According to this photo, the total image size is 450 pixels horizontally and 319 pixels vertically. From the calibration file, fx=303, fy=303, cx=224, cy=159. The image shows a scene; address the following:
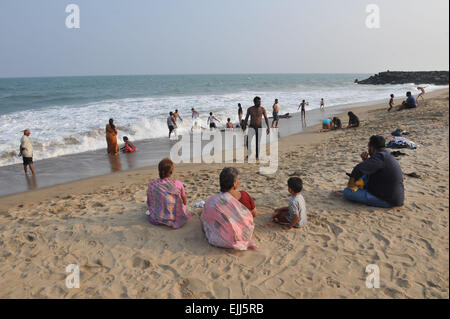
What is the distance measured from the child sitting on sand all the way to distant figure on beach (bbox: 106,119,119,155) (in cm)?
761

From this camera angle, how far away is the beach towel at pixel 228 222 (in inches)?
138

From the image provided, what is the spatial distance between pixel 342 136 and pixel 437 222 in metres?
7.47

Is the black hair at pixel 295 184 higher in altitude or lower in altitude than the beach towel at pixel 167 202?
higher

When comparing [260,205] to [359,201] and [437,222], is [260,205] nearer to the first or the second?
[359,201]

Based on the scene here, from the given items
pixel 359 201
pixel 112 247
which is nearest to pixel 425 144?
pixel 359 201

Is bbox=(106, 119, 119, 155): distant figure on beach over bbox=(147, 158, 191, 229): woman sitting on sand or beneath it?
over

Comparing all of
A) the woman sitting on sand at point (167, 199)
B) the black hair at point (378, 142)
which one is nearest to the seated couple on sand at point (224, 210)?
the woman sitting on sand at point (167, 199)

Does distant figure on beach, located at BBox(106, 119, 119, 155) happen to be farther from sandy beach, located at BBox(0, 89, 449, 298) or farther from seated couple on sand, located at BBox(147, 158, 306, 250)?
seated couple on sand, located at BBox(147, 158, 306, 250)

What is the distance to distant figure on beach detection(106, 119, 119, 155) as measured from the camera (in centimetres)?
1014

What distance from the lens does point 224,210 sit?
351cm

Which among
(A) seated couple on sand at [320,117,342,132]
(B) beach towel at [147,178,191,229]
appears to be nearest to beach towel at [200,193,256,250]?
(B) beach towel at [147,178,191,229]

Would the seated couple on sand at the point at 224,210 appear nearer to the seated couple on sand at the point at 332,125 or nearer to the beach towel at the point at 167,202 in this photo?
the beach towel at the point at 167,202

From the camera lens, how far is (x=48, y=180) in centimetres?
787
